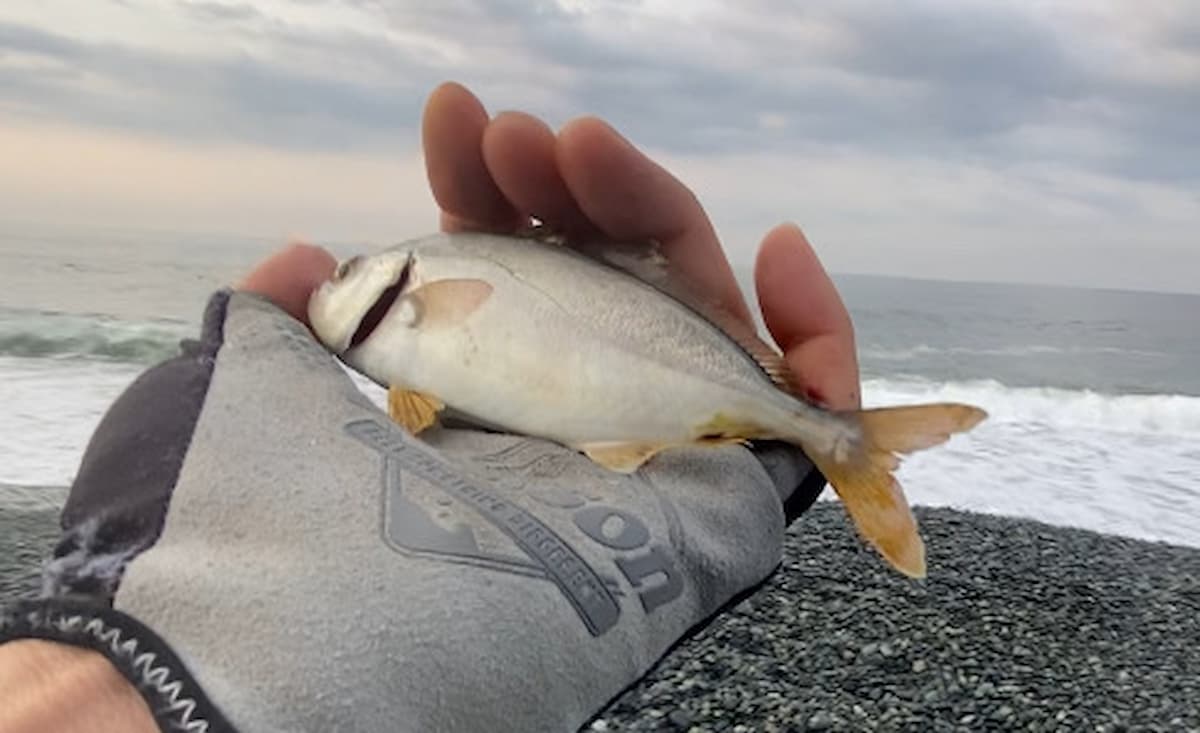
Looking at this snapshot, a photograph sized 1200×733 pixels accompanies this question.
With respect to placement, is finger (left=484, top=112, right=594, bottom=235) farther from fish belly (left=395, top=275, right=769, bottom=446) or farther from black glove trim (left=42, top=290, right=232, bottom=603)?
black glove trim (left=42, top=290, right=232, bottom=603)

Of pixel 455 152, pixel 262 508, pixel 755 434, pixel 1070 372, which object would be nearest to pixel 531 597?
pixel 262 508

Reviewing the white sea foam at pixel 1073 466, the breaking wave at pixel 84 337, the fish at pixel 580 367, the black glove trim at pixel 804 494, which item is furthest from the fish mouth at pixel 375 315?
the breaking wave at pixel 84 337

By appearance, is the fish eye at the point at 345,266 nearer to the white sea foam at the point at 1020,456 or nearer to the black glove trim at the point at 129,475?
the black glove trim at the point at 129,475

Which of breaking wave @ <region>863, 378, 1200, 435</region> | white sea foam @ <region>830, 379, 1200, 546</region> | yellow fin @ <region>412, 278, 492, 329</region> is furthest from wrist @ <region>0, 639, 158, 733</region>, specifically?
breaking wave @ <region>863, 378, 1200, 435</region>

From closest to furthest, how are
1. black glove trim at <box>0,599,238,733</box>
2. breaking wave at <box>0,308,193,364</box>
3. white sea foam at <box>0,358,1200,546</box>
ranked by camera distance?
1. black glove trim at <box>0,599,238,733</box>
2. white sea foam at <box>0,358,1200,546</box>
3. breaking wave at <box>0,308,193,364</box>

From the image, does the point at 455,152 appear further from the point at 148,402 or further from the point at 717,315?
the point at 148,402

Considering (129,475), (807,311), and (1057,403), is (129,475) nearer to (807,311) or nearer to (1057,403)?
(807,311)

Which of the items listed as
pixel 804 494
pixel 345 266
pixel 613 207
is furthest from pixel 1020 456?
pixel 345 266
